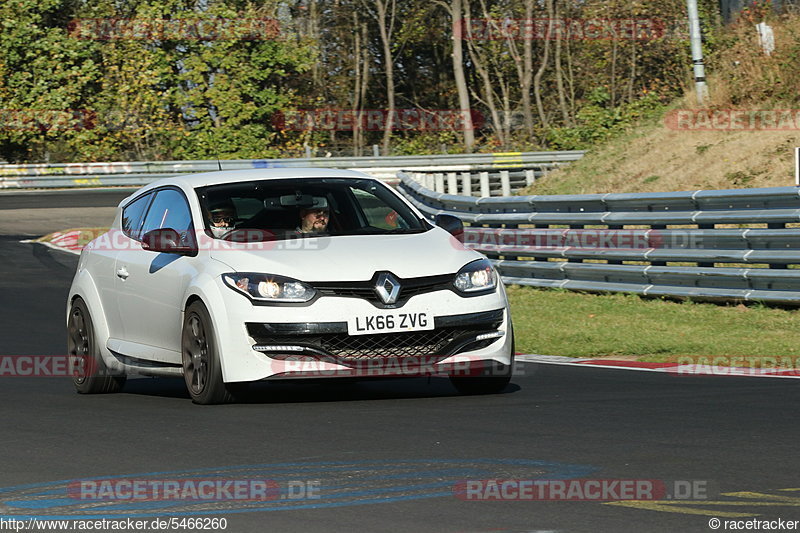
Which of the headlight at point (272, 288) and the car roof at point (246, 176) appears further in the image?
the car roof at point (246, 176)

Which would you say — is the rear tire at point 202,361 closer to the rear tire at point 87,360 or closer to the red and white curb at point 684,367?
the rear tire at point 87,360

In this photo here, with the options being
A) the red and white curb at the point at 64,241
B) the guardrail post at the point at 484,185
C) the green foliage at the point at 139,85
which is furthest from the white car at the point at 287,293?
the green foliage at the point at 139,85

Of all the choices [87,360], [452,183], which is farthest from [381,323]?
[452,183]

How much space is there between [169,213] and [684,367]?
422cm

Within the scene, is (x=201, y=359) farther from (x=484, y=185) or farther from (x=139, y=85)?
(x=139, y=85)

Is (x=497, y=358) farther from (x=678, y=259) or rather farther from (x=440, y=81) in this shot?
(x=440, y=81)

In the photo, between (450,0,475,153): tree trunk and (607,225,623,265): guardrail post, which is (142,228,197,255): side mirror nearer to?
(607,225,623,265): guardrail post

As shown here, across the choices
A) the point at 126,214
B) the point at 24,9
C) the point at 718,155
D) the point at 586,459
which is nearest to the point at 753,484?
the point at 586,459

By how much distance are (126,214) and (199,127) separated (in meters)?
46.2

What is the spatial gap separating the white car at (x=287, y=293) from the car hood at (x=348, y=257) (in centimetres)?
1

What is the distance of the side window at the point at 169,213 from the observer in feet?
33.3

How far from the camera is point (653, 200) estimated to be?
16609 millimetres

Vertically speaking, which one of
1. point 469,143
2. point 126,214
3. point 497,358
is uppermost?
point 126,214

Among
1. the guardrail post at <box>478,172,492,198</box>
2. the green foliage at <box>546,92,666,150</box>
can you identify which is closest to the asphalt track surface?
the guardrail post at <box>478,172,492,198</box>
